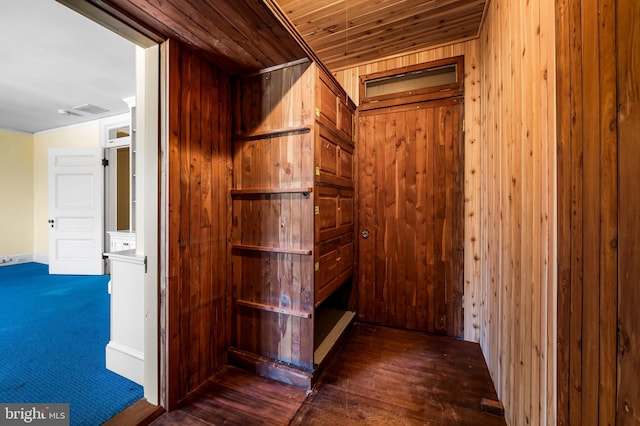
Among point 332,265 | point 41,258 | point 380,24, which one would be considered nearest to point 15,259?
point 41,258

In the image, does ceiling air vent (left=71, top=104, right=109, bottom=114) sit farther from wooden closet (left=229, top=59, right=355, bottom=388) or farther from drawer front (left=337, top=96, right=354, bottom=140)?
drawer front (left=337, top=96, right=354, bottom=140)

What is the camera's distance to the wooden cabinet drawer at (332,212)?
1981 mm

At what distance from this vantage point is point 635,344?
0.63 metres

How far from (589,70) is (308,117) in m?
1.46

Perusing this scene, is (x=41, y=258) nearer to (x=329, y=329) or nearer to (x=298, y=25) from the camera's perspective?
(x=329, y=329)

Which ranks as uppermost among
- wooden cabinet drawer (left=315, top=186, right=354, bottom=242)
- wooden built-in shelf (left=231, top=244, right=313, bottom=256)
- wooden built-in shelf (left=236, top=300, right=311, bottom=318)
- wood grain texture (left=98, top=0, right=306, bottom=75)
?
wood grain texture (left=98, top=0, right=306, bottom=75)

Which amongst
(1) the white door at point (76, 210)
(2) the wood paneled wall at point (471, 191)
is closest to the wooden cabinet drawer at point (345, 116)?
(2) the wood paneled wall at point (471, 191)

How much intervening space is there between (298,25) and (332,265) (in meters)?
2.20

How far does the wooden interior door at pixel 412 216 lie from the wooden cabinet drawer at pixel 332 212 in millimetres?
248

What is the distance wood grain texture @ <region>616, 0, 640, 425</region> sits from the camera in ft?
2.07

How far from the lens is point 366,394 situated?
5.80 ft

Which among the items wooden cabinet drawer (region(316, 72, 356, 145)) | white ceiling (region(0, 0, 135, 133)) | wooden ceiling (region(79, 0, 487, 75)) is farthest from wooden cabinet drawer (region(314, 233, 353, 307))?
white ceiling (region(0, 0, 135, 133))

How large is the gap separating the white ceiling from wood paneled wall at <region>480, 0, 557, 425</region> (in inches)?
131

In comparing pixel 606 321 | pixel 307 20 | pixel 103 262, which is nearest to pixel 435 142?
pixel 307 20
